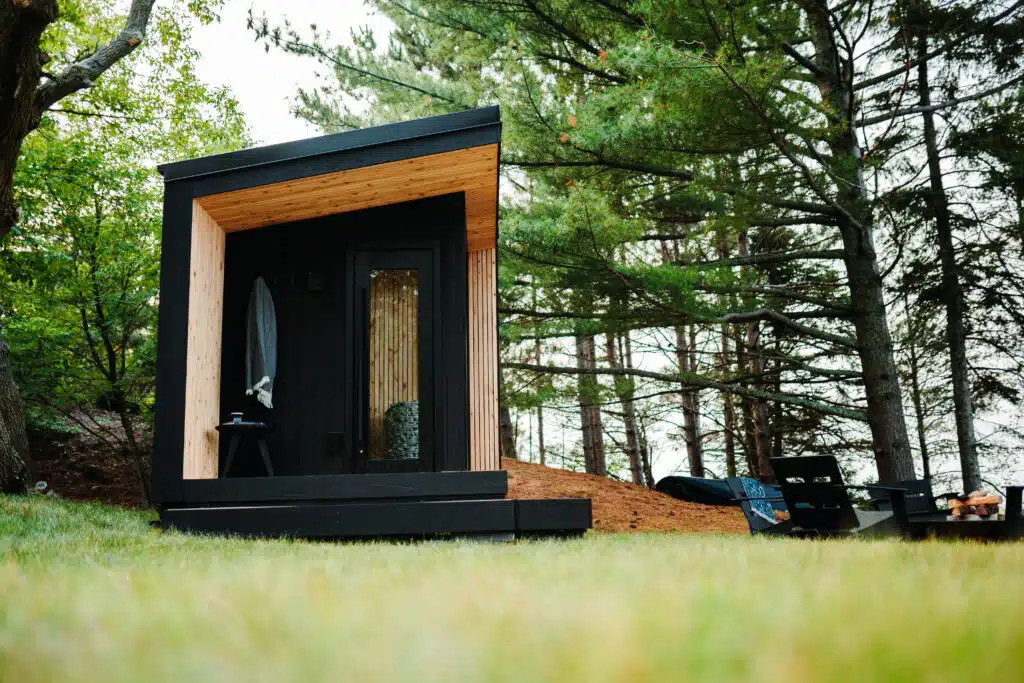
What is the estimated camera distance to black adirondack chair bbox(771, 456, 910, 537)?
5.43 m

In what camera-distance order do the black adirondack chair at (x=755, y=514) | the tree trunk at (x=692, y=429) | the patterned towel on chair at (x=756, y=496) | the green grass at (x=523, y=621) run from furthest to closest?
the tree trunk at (x=692, y=429)
the patterned towel on chair at (x=756, y=496)
the black adirondack chair at (x=755, y=514)
the green grass at (x=523, y=621)

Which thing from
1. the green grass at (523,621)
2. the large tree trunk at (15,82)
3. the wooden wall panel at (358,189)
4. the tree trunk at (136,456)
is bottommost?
the green grass at (523,621)

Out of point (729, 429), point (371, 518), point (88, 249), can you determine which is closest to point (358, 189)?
point (371, 518)

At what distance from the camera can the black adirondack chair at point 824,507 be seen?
214 inches

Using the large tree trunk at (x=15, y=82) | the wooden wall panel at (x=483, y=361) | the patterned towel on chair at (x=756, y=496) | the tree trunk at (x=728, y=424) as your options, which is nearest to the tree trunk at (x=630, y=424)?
the tree trunk at (x=728, y=424)

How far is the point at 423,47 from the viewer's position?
13555 millimetres

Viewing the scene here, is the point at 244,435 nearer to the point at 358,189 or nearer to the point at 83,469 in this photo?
the point at 358,189

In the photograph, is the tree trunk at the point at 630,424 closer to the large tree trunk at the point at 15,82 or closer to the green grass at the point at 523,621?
the large tree trunk at the point at 15,82

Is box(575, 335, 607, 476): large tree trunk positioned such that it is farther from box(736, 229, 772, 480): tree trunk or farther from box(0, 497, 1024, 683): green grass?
box(0, 497, 1024, 683): green grass

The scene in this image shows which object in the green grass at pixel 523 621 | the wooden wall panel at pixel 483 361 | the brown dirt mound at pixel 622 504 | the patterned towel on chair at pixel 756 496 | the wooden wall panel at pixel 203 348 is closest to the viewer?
the green grass at pixel 523 621

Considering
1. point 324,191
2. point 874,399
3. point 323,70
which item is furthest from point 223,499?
point 323,70

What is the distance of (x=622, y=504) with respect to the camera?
9.86 metres

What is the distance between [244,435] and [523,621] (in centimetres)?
556

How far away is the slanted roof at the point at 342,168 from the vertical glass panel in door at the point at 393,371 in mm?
801
